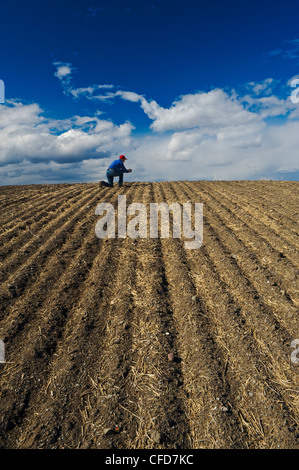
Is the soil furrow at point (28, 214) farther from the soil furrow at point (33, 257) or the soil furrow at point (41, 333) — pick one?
the soil furrow at point (41, 333)

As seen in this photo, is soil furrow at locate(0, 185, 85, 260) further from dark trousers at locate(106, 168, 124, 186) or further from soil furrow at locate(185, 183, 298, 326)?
soil furrow at locate(185, 183, 298, 326)

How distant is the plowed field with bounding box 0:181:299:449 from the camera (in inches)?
92.0

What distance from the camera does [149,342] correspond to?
10.7ft

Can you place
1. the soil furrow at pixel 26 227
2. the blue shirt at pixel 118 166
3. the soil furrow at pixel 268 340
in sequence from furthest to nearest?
the blue shirt at pixel 118 166, the soil furrow at pixel 26 227, the soil furrow at pixel 268 340

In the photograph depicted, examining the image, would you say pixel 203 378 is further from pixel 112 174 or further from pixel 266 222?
pixel 112 174

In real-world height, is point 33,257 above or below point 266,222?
below

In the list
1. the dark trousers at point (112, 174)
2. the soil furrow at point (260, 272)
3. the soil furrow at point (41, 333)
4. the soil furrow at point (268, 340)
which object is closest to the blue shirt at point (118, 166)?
the dark trousers at point (112, 174)

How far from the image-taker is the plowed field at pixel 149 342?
2.34 m

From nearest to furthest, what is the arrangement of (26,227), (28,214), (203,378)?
(203,378) → (26,227) → (28,214)

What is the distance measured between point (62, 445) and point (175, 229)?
5.48m

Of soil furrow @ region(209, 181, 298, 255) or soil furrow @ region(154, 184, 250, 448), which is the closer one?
soil furrow @ region(154, 184, 250, 448)

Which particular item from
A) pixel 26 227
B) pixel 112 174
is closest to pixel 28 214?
pixel 26 227

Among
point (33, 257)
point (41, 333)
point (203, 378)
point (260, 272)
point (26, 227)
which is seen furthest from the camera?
point (26, 227)

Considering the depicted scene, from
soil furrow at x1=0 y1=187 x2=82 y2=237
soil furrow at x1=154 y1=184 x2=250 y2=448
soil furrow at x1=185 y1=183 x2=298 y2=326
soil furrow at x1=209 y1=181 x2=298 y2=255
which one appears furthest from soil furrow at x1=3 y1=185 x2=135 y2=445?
soil furrow at x1=209 y1=181 x2=298 y2=255
